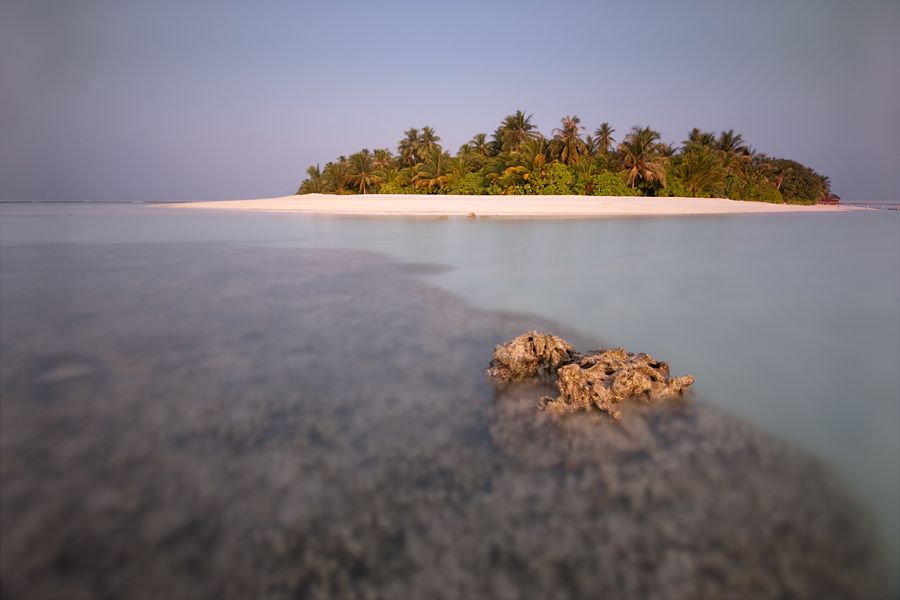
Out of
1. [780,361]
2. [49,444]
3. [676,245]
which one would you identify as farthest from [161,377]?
[676,245]

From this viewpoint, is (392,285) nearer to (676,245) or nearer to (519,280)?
(519,280)

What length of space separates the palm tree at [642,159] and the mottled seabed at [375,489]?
40759mm

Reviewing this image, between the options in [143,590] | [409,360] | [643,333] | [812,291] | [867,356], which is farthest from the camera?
[812,291]

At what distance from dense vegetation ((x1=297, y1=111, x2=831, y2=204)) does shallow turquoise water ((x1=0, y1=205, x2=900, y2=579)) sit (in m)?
27.1

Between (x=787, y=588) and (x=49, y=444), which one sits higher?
(x=49, y=444)

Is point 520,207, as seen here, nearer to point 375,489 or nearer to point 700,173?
point 700,173

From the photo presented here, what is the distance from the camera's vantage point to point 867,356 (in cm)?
396

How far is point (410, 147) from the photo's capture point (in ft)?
177

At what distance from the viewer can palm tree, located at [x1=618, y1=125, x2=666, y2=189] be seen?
3969cm

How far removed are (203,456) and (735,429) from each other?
275 centimetres

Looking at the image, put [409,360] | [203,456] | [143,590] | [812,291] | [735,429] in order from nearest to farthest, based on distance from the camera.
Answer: [143,590], [203,456], [735,429], [409,360], [812,291]

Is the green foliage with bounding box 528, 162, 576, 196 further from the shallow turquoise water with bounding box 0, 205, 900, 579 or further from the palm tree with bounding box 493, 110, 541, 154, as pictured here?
the shallow turquoise water with bounding box 0, 205, 900, 579

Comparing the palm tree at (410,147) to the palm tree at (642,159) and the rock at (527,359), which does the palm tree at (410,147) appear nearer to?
the palm tree at (642,159)

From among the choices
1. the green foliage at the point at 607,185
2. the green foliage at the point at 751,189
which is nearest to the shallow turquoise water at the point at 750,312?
the green foliage at the point at 607,185
